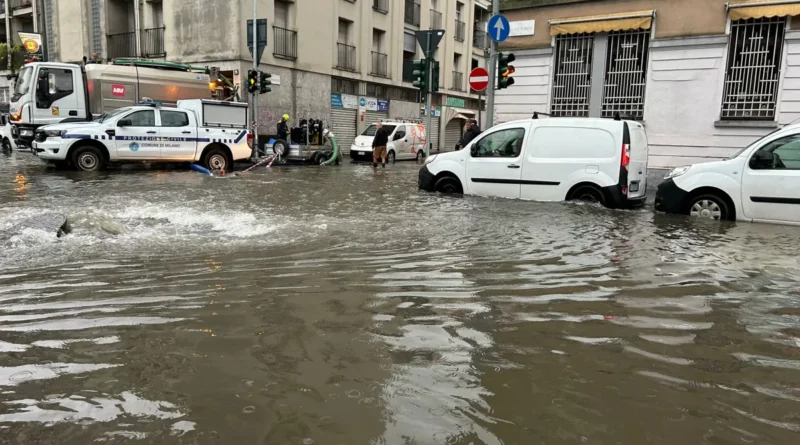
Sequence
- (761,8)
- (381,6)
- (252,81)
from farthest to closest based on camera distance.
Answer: (381,6)
(252,81)
(761,8)

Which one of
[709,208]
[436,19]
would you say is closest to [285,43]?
[436,19]

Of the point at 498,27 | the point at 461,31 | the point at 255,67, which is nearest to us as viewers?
the point at 498,27

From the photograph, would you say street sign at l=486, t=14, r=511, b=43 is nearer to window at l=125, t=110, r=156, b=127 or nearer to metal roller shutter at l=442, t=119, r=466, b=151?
Answer: window at l=125, t=110, r=156, b=127

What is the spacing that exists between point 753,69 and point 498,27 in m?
5.68

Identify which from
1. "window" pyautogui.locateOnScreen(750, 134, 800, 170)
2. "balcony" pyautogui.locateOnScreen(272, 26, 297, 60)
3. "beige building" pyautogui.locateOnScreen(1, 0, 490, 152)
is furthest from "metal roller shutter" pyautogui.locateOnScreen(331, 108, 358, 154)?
"window" pyautogui.locateOnScreen(750, 134, 800, 170)

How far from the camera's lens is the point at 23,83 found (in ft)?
56.5

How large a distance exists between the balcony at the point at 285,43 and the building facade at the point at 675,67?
41.3ft

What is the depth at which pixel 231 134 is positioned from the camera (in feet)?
55.4

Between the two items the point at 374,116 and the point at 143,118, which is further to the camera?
the point at 374,116

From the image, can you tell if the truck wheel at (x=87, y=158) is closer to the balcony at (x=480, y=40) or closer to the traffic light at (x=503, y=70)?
the traffic light at (x=503, y=70)

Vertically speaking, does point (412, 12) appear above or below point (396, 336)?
above

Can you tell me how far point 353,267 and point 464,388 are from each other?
253cm

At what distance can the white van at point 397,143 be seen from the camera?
24.2m

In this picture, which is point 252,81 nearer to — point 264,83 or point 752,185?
point 264,83
